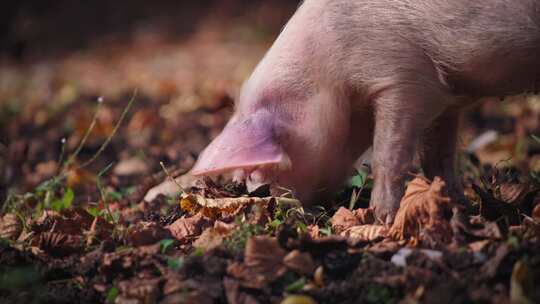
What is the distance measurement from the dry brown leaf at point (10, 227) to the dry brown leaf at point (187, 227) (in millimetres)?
696

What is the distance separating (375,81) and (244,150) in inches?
23.6

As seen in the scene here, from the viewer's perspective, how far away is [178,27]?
1084 centimetres

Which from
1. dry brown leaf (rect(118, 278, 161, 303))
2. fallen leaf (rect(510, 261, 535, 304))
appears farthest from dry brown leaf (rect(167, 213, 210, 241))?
fallen leaf (rect(510, 261, 535, 304))

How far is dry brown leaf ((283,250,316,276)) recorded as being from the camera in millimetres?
2371

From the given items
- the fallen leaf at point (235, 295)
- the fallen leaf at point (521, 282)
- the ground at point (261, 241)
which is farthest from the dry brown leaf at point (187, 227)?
the fallen leaf at point (521, 282)

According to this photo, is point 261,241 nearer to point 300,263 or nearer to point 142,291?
point 300,263

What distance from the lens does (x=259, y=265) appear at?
238 centimetres

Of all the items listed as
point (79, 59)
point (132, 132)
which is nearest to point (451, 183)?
point (132, 132)

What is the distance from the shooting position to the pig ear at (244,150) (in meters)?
2.91

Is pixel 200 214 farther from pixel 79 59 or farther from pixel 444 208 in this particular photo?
pixel 79 59

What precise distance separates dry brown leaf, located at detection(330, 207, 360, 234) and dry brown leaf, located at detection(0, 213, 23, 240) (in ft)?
4.29

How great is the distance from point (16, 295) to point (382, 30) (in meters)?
1.72

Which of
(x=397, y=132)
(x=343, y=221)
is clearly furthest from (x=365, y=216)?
(x=397, y=132)

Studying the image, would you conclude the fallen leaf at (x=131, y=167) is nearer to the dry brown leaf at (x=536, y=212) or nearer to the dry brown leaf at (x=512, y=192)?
the dry brown leaf at (x=512, y=192)
